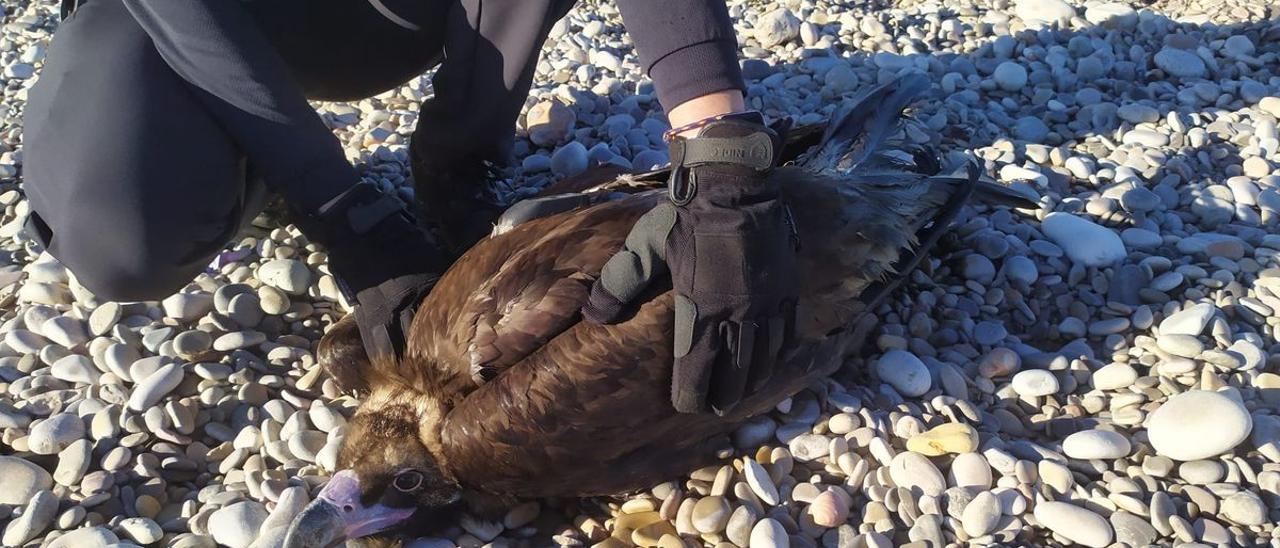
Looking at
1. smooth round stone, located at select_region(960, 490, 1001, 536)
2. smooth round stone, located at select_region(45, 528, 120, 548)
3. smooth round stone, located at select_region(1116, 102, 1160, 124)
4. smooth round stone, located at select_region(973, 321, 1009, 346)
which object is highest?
smooth round stone, located at select_region(45, 528, 120, 548)

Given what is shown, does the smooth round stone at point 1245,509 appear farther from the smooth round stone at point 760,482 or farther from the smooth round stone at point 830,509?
the smooth round stone at point 760,482

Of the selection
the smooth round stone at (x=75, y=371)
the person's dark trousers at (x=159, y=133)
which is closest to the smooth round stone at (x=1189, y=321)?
the person's dark trousers at (x=159, y=133)

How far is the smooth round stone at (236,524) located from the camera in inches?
91.6

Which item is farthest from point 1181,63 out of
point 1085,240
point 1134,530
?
point 1134,530

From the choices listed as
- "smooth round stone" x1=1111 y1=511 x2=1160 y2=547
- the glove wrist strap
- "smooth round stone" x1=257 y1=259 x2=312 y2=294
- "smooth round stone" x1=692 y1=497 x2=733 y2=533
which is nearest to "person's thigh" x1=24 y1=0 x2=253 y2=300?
"smooth round stone" x1=257 y1=259 x2=312 y2=294

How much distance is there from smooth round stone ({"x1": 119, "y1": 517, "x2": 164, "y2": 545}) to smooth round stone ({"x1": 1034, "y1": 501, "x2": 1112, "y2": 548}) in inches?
84.4

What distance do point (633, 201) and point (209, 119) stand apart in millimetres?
1228

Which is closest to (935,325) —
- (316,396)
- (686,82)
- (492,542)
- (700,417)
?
(700,417)

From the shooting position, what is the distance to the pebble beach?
235cm

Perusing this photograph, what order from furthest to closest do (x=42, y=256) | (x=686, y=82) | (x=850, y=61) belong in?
(x=850, y=61), (x=42, y=256), (x=686, y=82)

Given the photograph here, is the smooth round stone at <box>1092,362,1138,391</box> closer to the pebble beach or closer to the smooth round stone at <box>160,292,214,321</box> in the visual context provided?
the pebble beach

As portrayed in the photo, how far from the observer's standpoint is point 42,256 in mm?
3365

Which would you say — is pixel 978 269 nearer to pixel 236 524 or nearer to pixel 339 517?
pixel 339 517

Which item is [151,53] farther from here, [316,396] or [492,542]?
[492,542]
